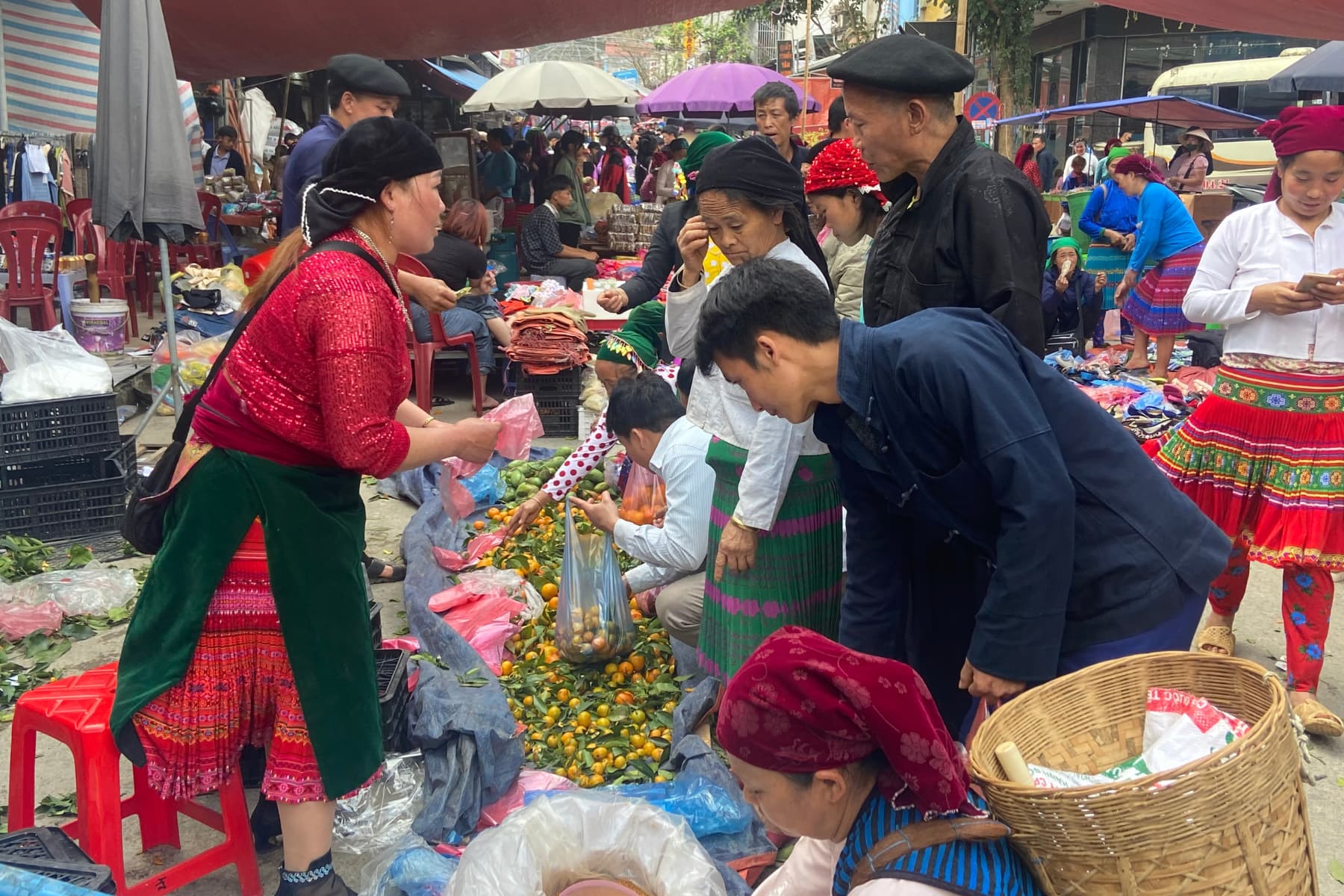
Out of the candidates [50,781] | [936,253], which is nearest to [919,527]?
[936,253]

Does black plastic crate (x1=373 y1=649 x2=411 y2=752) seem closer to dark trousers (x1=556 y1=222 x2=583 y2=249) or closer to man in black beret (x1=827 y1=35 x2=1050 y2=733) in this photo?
man in black beret (x1=827 y1=35 x2=1050 y2=733)

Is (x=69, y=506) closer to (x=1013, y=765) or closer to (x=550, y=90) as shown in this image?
(x=1013, y=765)

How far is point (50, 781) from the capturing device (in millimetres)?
3439

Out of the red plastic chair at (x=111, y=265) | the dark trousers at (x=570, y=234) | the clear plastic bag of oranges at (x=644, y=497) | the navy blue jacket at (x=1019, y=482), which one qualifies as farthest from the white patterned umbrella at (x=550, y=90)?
the navy blue jacket at (x=1019, y=482)

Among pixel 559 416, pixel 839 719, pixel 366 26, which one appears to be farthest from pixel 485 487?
pixel 366 26

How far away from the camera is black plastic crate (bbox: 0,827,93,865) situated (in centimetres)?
209

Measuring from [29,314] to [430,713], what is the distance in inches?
268

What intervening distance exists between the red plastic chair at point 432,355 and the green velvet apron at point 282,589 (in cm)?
457

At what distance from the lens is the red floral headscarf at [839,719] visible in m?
1.52

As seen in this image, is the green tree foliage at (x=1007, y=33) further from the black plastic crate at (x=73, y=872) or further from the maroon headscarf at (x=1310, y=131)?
the black plastic crate at (x=73, y=872)

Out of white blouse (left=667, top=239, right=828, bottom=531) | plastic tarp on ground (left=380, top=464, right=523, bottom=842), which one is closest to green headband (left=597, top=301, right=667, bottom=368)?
white blouse (left=667, top=239, right=828, bottom=531)

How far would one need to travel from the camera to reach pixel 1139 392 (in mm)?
7977

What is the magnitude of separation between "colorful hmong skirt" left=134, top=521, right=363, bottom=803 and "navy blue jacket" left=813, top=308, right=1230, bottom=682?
1.32 meters

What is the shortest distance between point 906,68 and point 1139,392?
601 cm
